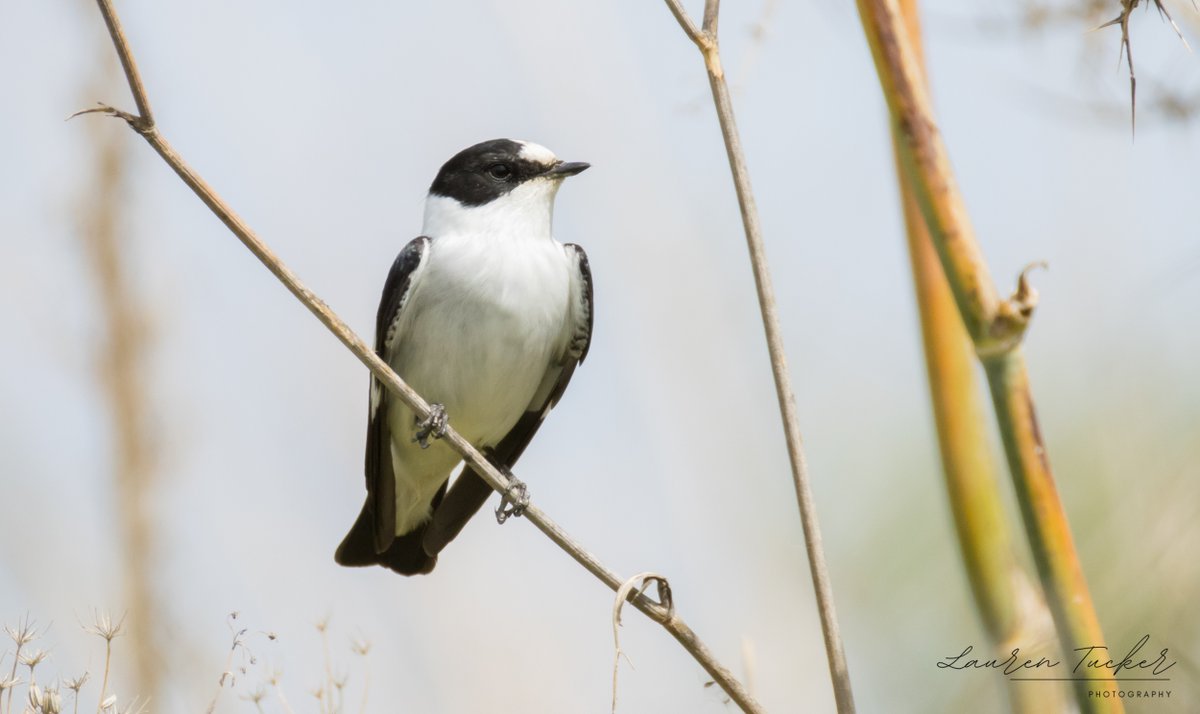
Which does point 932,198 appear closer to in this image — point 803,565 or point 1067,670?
point 1067,670

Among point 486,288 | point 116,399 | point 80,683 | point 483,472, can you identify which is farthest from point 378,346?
point 80,683

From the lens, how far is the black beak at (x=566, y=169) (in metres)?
4.43

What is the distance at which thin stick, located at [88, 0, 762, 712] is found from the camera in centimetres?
192

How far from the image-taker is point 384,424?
4.54 meters

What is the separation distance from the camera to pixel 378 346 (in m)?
4.52

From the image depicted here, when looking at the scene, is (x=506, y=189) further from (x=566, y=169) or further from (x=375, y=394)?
(x=375, y=394)

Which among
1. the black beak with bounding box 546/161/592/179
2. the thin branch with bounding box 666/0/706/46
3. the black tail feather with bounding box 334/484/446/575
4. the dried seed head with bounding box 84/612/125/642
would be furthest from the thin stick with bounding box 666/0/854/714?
the black tail feather with bounding box 334/484/446/575

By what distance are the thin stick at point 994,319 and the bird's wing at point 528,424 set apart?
3.39 meters

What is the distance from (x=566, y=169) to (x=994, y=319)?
345 cm

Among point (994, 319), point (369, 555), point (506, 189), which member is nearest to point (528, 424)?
point (369, 555)

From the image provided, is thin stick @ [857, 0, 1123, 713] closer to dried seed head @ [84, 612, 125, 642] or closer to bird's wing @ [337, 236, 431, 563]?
dried seed head @ [84, 612, 125, 642]

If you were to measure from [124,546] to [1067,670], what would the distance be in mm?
2893

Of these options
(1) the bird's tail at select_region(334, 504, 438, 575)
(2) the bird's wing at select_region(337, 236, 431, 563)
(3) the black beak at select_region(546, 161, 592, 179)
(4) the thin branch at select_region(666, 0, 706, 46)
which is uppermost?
(3) the black beak at select_region(546, 161, 592, 179)

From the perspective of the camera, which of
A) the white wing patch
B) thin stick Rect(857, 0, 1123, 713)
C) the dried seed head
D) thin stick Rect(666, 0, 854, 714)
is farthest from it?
the white wing patch
